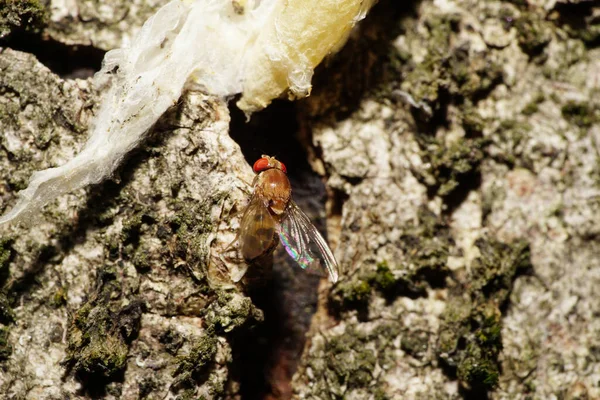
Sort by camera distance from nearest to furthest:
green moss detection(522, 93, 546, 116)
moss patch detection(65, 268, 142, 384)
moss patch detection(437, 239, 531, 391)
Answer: moss patch detection(65, 268, 142, 384) → moss patch detection(437, 239, 531, 391) → green moss detection(522, 93, 546, 116)

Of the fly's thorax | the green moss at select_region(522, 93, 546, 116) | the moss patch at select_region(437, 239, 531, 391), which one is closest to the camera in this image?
the fly's thorax

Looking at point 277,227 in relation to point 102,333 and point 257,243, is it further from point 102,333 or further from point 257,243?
point 102,333

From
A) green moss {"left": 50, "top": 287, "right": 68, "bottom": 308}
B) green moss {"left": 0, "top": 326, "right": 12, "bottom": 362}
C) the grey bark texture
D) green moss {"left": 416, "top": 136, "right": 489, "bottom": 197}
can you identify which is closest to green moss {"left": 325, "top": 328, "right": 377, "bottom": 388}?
the grey bark texture

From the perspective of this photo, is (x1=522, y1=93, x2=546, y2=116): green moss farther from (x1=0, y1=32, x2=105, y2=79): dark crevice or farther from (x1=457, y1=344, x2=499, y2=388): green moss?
(x1=0, y1=32, x2=105, y2=79): dark crevice

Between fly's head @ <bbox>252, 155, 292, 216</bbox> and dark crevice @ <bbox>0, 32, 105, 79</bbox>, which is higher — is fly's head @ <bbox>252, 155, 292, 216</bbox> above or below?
below

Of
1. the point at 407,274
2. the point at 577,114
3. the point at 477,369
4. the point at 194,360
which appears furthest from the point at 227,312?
the point at 577,114

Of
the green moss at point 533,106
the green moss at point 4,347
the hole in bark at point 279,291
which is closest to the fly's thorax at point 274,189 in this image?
the hole in bark at point 279,291

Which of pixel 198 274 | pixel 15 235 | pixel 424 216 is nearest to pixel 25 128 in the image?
pixel 15 235
